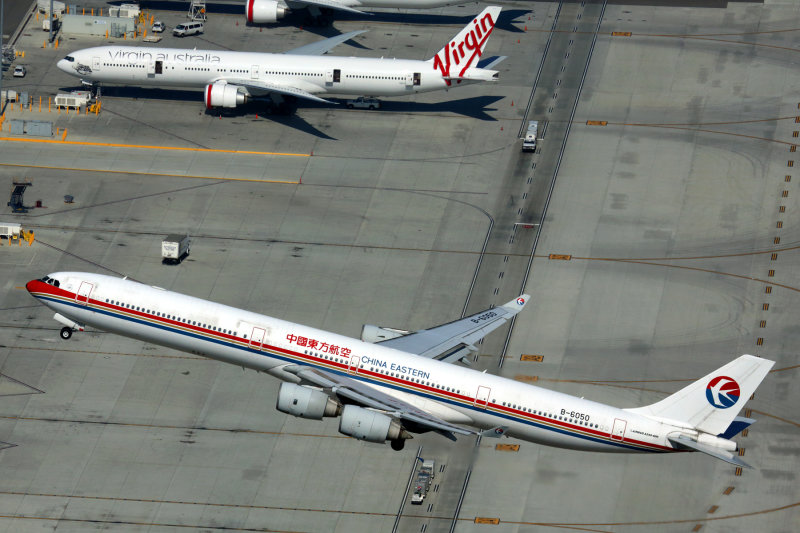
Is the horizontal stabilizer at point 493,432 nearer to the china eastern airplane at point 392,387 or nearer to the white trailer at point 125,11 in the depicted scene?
the china eastern airplane at point 392,387

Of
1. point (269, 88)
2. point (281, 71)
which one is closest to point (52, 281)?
point (269, 88)

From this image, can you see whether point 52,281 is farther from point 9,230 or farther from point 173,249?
point 9,230

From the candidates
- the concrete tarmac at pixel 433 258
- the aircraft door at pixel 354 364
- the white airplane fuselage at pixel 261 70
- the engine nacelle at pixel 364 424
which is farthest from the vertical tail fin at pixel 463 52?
the engine nacelle at pixel 364 424

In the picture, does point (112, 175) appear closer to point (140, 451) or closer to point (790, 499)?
point (140, 451)

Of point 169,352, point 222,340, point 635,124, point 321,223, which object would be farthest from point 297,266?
point 635,124

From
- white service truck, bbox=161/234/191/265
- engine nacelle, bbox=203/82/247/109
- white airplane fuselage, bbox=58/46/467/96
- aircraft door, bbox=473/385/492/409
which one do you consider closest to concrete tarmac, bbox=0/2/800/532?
white service truck, bbox=161/234/191/265
